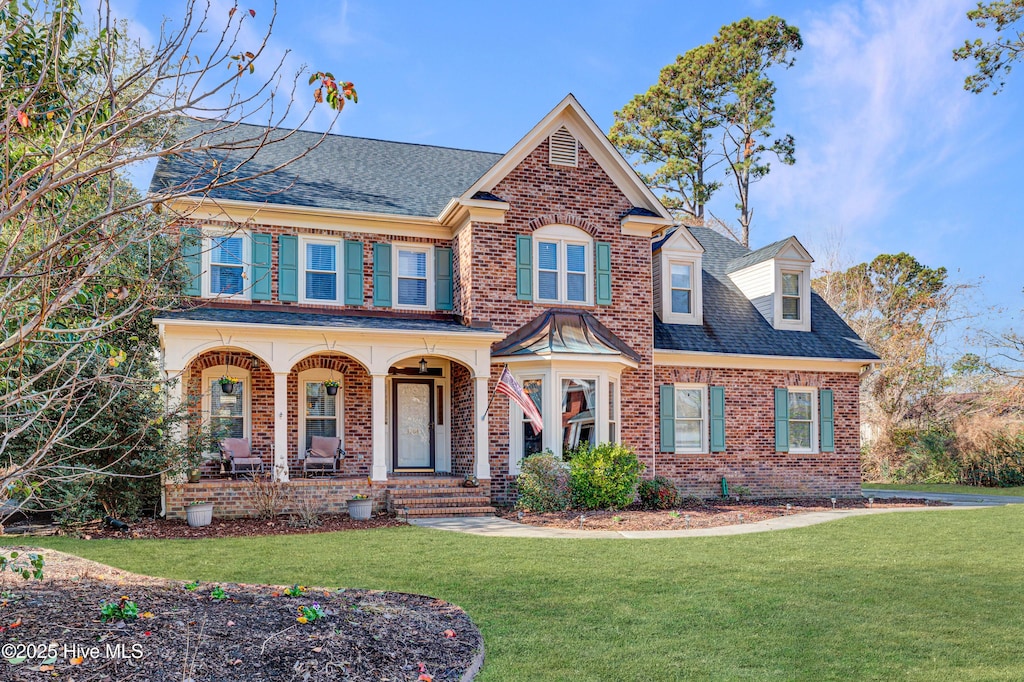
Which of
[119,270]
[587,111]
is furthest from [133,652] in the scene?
[587,111]

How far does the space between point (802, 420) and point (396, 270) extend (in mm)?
10381

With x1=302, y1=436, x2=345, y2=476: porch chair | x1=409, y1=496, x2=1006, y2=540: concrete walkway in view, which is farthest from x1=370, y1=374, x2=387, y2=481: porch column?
x1=409, y1=496, x2=1006, y2=540: concrete walkway

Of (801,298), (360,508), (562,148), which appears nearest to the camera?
(360,508)

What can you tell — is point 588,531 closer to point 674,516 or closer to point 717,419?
point 674,516

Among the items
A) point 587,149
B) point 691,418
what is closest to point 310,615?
point 587,149

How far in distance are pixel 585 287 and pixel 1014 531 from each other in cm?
897

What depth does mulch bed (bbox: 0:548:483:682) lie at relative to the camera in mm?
4871

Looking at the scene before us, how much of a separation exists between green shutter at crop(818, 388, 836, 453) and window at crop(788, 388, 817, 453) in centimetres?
18

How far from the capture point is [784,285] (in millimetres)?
20531

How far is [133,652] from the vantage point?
16.4 ft

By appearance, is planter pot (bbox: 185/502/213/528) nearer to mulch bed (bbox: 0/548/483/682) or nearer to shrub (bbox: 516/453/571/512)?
shrub (bbox: 516/453/571/512)

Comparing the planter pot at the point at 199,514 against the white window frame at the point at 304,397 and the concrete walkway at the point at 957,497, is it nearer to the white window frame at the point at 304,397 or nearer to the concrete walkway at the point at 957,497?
the white window frame at the point at 304,397

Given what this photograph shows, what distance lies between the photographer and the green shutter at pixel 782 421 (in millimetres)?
19281

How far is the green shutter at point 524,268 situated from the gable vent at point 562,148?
1.86 metres
